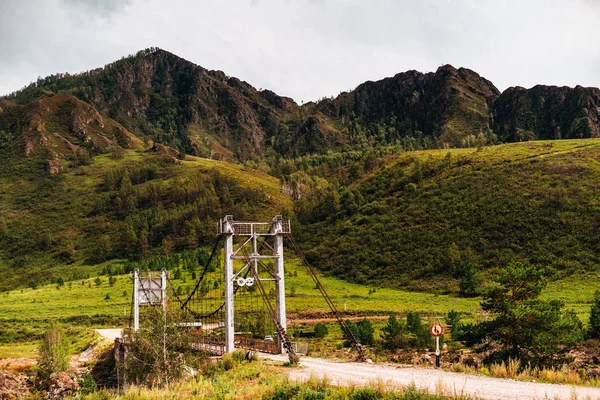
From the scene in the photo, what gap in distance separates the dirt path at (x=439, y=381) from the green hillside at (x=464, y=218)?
5201 cm

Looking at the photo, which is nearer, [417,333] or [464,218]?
[417,333]

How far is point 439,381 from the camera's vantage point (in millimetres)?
14836

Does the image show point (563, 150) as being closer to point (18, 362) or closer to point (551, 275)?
point (551, 275)

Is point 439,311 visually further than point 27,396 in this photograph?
Yes

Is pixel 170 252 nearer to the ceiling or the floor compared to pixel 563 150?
nearer to the floor

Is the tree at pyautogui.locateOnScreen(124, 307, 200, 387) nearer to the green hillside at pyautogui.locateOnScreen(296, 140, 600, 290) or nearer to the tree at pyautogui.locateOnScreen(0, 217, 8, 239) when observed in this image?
the green hillside at pyautogui.locateOnScreen(296, 140, 600, 290)

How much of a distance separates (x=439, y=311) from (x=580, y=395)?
147 feet

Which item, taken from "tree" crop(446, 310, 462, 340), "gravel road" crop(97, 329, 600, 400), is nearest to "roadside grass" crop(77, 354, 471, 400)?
"gravel road" crop(97, 329, 600, 400)

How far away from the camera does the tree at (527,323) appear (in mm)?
23234

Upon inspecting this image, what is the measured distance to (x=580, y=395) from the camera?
14172 millimetres

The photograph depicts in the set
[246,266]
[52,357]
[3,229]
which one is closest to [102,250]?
[3,229]

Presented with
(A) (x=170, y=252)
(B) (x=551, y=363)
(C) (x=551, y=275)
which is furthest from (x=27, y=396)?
(A) (x=170, y=252)

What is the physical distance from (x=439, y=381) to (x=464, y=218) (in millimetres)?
83937

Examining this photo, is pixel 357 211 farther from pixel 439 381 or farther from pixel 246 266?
pixel 439 381
